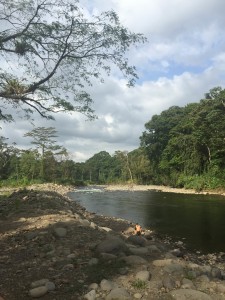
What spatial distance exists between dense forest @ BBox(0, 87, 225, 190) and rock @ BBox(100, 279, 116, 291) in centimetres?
3475

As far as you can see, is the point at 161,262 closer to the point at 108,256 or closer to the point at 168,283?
the point at 168,283

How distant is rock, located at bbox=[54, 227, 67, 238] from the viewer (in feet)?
31.2

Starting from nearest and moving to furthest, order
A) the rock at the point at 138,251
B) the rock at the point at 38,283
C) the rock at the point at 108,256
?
the rock at the point at 38,283
the rock at the point at 108,256
the rock at the point at 138,251

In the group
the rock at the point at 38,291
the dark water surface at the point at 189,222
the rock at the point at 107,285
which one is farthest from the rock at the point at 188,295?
the dark water surface at the point at 189,222

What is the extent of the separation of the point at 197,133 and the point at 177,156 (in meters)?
13.6

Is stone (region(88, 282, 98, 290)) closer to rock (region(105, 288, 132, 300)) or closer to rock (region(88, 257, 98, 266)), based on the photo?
rock (region(105, 288, 132, 300))

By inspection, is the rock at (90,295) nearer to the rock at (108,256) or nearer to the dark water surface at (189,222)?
the rock at (108,256)

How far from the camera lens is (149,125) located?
2606 inches

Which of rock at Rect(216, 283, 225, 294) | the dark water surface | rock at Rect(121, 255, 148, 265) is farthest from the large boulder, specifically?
the dark water surface

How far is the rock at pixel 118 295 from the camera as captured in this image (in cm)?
600

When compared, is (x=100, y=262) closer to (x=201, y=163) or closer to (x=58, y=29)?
(x=58, y=29)

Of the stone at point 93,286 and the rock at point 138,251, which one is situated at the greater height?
the rock at point 138,251

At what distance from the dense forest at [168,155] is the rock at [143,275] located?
34655 millimetres

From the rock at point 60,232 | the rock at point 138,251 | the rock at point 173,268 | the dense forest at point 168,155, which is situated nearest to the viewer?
the rock at point 173,268
